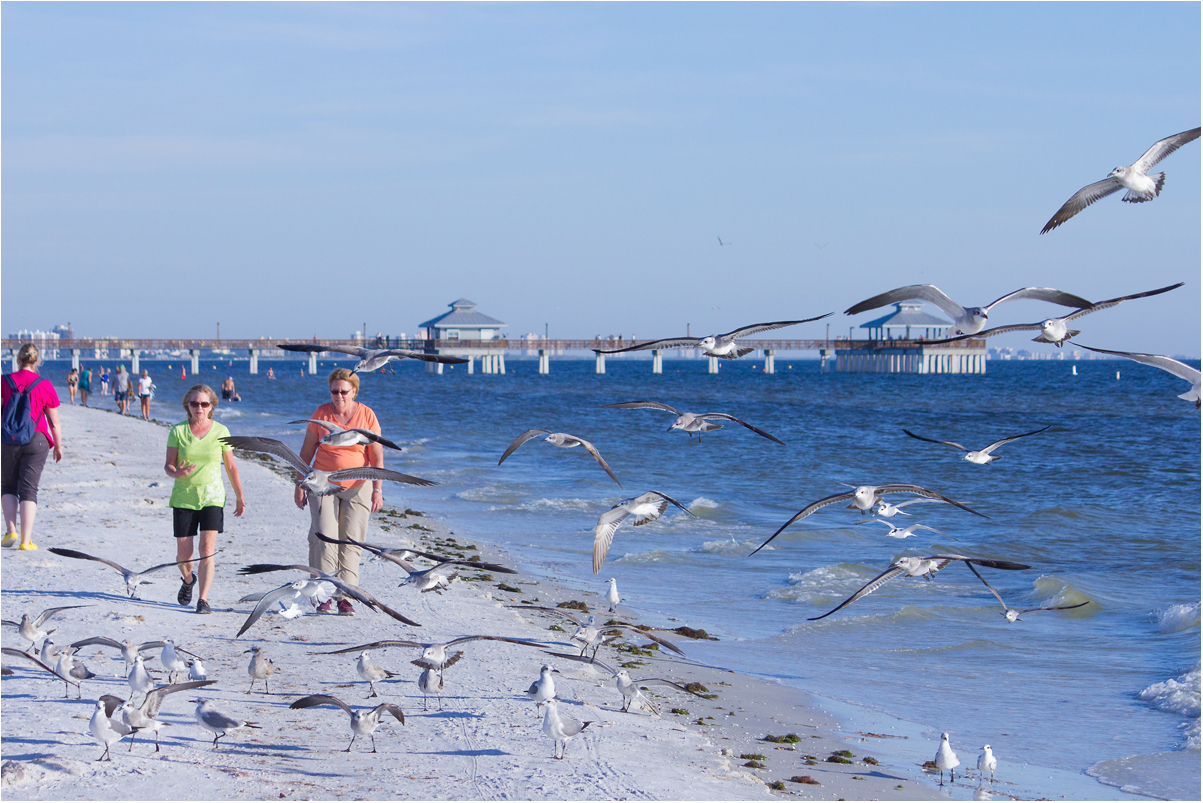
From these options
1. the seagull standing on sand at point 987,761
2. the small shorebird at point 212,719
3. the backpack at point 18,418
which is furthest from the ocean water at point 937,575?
the backpack at point 18,418

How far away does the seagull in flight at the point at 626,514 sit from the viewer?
834 centimetres

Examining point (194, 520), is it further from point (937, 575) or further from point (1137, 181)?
point (937, 575)

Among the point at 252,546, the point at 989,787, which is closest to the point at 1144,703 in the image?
the point at 989,787

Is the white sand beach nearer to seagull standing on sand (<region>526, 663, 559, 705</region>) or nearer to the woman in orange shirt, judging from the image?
seagull standing on sand (<region>526, 663, 559, 705</region>)

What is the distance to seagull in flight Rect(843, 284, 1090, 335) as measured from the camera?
6.07 m

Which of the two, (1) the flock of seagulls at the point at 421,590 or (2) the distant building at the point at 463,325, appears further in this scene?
(2) the distant building at the point at 463,325

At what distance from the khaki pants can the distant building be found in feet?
384

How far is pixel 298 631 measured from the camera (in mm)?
8047

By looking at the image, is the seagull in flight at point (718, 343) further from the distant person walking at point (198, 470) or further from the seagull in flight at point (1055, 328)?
the distant person walking at point (198, 470)

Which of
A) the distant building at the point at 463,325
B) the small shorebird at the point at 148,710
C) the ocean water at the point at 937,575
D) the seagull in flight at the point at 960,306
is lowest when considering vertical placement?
the ocean water at the point at 937,575

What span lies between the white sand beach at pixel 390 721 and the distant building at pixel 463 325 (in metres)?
115

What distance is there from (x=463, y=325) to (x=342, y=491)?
120 metres

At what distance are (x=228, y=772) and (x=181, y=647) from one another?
2337 millimetres

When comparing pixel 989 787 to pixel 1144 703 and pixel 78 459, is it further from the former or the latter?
pixel 78 459
